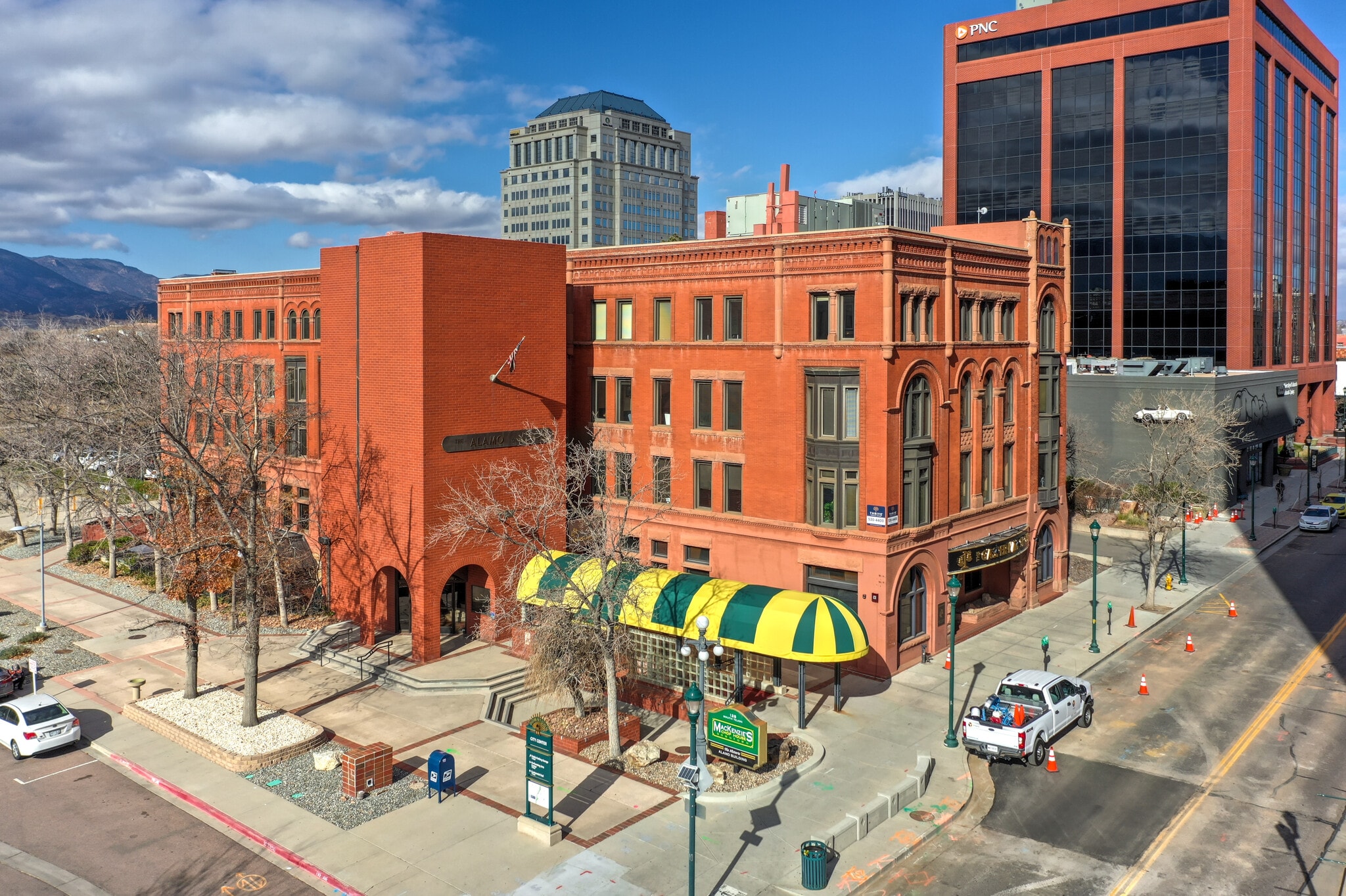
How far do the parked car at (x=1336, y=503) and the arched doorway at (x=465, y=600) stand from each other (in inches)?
2225

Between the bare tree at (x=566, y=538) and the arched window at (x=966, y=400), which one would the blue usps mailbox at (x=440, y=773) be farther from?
the arched window at (x=966, y=400)

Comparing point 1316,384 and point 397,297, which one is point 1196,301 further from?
point 397,297

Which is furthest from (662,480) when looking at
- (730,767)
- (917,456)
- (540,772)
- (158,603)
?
(158,603)

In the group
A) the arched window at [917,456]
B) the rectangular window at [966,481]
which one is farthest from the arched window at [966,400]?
the arched window at [917,456]

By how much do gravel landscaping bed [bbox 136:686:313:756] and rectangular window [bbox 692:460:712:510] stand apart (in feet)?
55.2

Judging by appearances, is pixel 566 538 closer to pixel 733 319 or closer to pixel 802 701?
pixel 733 319

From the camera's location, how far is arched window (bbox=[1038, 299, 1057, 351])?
4319 centimetres

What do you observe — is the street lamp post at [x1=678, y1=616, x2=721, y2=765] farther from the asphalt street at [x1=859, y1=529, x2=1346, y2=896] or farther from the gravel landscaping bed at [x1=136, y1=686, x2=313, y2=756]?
the gravel landscaping bed at [x1=136, y1=686, x2=313, y2=756]

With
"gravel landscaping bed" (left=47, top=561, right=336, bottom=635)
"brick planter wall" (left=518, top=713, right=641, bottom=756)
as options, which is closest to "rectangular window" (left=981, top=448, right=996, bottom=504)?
"brick planter wall" (left=518, top=713, right=641, bottom=756)

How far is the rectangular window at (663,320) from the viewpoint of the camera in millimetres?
40438

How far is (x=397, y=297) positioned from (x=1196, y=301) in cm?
7235

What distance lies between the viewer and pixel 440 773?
24.3 m

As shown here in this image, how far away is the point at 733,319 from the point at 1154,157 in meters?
63.0

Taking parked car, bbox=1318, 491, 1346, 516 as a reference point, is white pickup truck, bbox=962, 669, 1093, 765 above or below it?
below
